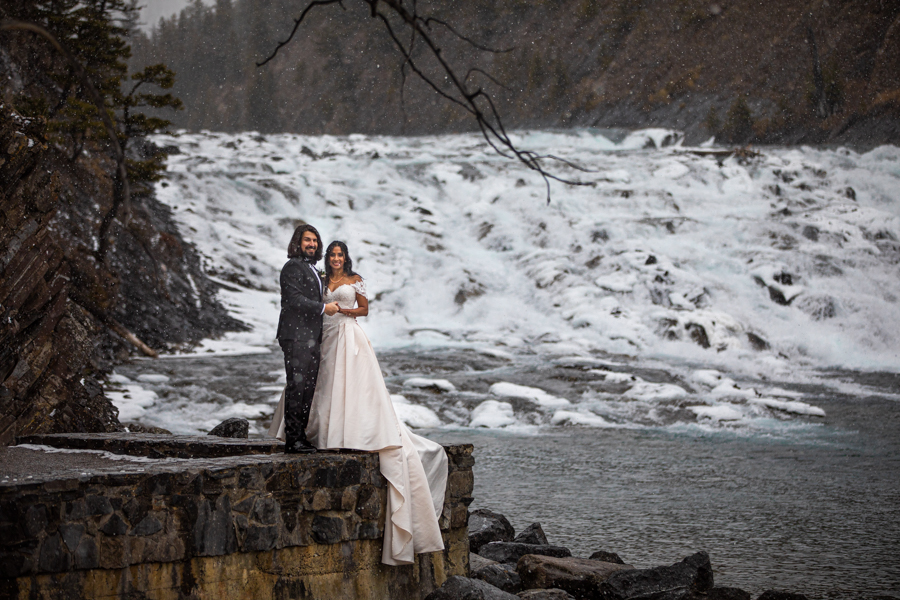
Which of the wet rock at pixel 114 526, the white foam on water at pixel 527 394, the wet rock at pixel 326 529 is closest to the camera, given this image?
the wet rock at pixel 114 526

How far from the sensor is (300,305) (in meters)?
4.72

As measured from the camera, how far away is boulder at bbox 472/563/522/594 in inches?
226

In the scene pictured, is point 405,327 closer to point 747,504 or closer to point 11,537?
point 747,504

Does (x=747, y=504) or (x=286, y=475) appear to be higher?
(x=286, y=475)

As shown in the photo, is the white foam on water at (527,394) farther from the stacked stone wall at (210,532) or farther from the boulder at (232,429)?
the stacked stone wall at (210,532)

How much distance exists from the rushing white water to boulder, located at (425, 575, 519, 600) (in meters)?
7.30

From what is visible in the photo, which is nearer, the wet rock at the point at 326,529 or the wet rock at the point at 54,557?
the wet rock at the point at 54,557

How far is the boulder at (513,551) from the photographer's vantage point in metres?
6.58

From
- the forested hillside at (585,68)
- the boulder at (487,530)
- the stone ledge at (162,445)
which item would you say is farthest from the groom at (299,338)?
the forested hillside at (585,68)

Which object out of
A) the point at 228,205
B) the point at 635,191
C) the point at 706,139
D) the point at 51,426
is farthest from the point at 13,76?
the point at 706,139

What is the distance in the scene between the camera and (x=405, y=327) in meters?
19.0

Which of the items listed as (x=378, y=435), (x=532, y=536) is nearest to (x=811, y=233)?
(x=532, y=536)

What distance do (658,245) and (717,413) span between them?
33.7 feet

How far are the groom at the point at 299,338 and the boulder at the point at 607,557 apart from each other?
10.1 ft
